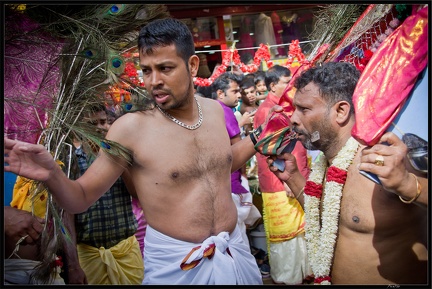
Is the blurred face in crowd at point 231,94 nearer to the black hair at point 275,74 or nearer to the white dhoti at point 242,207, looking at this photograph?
the black hair at point 275,74

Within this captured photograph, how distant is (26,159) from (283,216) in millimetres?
3261

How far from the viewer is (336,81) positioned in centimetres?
238

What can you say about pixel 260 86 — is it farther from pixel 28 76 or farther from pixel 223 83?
pixel 28 76

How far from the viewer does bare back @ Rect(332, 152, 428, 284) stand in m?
2.13

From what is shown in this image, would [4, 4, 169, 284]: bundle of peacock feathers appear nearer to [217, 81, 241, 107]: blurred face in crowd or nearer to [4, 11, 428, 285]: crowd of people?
[4, 11, 428, 285]: crowd of people

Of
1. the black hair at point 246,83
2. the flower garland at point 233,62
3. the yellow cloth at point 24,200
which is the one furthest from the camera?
the flower garland at point 233,62

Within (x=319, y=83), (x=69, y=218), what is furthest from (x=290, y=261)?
(x=319, y=83)

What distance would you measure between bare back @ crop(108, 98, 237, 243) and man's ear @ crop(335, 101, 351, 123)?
67cm

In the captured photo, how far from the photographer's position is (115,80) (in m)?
2.54

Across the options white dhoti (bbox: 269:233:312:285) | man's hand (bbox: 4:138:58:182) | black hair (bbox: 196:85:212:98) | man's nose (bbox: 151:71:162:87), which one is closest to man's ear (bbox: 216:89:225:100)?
black hair (bbox: 196:85:212:98)

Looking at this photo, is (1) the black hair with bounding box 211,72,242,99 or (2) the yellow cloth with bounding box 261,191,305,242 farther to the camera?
(1) the black hair with bounding box 211,72,242,99

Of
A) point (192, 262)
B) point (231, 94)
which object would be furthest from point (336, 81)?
point (231, 94)

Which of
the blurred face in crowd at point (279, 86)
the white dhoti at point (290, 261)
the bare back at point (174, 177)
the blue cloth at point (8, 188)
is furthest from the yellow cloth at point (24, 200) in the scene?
the blurred face in crowd at point (279, 86)

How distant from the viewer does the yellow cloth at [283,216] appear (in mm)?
4809
